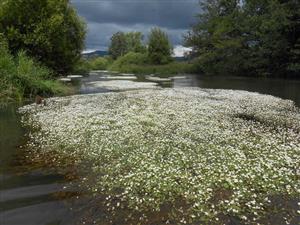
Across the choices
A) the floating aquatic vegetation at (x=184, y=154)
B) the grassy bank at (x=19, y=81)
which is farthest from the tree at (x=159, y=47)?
the floating aquatic vegetation at (x=184, y=154)

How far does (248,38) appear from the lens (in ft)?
227

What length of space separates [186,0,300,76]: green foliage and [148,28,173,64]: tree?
1785 centimetres

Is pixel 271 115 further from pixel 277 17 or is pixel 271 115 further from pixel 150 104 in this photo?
pixel 277 17

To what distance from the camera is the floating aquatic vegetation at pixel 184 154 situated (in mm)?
8242

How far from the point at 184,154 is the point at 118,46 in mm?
171667

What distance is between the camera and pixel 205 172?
9.83 m

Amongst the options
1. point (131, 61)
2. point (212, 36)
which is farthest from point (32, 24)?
point (131, 61)

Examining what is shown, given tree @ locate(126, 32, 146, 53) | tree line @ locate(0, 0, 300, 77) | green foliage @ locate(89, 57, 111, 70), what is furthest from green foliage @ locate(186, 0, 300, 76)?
tree @ locate(126, 32, 146, 53)

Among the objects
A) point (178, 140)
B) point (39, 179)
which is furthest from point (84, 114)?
point (39, 179)

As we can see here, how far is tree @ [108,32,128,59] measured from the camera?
175 meters

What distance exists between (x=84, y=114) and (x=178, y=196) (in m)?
11.5

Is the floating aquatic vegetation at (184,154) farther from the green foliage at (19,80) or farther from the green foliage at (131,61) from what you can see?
the green foliage at (131,61)

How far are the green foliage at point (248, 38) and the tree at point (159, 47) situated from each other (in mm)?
17846

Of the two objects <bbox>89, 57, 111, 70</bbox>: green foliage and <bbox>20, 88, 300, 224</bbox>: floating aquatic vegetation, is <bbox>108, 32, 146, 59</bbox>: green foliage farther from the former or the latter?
<bbox>20, 88, 300, 224</bbox>: floating aquatic vegetation
